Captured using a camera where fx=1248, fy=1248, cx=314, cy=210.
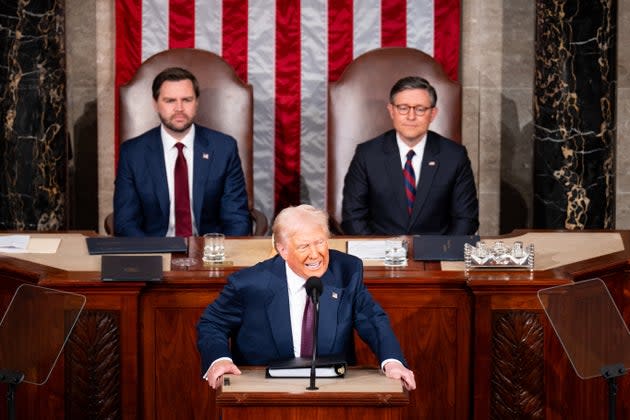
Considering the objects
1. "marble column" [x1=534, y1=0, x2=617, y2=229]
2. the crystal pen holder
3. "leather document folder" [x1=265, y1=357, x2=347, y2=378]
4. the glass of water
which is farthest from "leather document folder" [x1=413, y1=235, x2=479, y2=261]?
"marble column" [x1=534, y1=0, x2=617, y2=229]

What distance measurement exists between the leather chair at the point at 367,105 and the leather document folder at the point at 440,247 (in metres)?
1.51

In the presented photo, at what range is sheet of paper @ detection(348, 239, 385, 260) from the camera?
198 inches

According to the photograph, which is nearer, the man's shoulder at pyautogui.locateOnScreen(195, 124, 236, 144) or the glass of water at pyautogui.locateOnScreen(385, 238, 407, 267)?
the glass of water at pyautogui.locateOnScreen(385, 238, 407, 267)

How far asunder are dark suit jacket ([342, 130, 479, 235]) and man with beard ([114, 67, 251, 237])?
563 millimetres

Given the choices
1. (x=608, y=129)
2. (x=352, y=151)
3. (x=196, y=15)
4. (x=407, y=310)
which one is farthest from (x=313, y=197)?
(x=407, y=310)

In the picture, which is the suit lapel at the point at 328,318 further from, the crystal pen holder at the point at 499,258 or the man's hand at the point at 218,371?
the crystal pen holder at the point at 499,258

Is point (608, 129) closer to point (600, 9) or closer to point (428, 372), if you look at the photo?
point (600, 9)

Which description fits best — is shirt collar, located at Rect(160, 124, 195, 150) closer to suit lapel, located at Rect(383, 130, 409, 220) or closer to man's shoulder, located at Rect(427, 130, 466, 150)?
suit lapel, located at Rect(383, 130, 409, 220)

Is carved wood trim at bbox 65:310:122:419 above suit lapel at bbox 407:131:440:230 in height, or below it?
below

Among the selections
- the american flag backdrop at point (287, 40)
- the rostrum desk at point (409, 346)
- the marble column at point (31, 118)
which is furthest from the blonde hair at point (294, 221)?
the american flag backdrop at point (287, 40)

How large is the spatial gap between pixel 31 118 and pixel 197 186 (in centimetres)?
120

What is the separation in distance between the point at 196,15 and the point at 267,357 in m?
3.61

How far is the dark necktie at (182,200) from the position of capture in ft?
20.2

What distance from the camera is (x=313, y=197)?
7.35 metres
